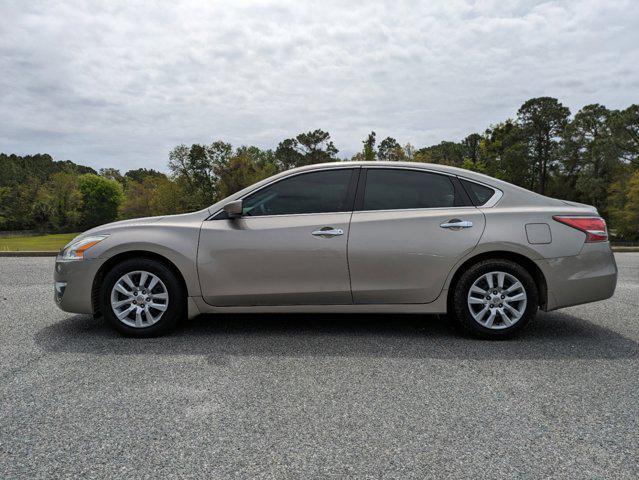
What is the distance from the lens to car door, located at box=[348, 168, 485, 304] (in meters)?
4.22

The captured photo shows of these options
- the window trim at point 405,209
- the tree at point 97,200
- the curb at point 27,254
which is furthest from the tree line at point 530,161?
the window trim at point 405,209

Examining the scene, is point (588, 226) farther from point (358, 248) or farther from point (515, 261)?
point (358, 248)

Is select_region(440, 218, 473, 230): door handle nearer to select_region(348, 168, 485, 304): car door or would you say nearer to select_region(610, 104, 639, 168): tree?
select_region(348, 168, 485, 304): car door

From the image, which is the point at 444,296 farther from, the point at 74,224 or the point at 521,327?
the point at 74,224

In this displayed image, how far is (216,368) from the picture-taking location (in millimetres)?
3588

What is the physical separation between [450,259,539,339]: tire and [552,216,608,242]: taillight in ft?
1.97

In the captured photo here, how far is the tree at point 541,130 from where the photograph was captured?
55625 millimetres

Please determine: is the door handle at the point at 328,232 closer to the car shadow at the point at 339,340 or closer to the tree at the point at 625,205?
the car shadow at the point at 339,340

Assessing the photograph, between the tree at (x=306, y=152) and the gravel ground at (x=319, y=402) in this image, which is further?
the tree at (x=306, y=152)

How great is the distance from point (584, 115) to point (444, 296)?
57.4 m

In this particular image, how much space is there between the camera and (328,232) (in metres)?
4.26

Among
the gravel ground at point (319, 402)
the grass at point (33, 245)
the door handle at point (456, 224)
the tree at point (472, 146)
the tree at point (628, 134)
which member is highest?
the tree at point (472, 146)

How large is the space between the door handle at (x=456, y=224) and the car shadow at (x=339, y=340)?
40.0 inches

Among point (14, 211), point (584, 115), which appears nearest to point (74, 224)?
point (14, 211)
